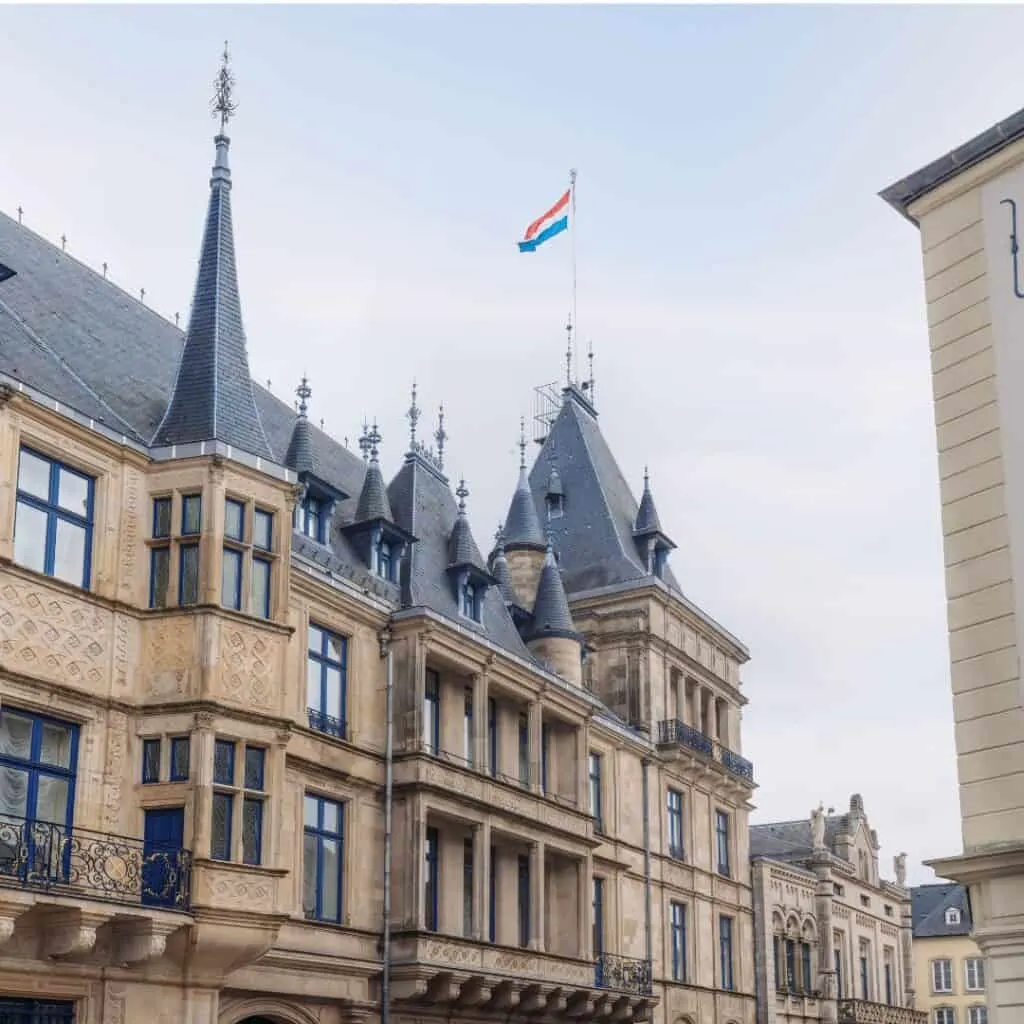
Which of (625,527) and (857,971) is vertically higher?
(625,527)

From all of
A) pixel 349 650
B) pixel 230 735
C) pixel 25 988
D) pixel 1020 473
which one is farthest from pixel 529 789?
pixel 1020 473

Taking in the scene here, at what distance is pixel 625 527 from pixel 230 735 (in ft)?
78.1

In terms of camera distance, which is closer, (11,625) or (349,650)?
(11,625)

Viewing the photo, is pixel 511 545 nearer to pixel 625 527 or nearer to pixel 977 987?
pixel 625 527

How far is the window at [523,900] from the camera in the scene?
1339 inches

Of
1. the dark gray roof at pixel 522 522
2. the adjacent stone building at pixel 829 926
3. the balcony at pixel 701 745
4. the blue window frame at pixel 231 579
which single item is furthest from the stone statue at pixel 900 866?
the blue window frame at pixel 231 579

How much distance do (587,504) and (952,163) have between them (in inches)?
1022

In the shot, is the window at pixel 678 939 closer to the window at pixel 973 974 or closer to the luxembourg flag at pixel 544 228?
the luxembourg flag at pixel 544 228

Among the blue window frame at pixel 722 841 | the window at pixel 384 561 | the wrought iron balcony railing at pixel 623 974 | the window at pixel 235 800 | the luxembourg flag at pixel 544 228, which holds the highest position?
the luxembourg flag at pixel 544 228

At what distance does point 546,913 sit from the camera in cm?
3516

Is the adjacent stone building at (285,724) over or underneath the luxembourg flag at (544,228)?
underneath

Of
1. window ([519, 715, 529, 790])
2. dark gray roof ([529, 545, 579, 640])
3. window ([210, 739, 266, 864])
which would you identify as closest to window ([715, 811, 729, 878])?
dark gray roof ([529, 545, 579, 640])

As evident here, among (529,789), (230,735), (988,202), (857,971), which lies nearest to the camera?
(988,202)

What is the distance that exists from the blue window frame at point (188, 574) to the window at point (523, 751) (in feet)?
39.8
